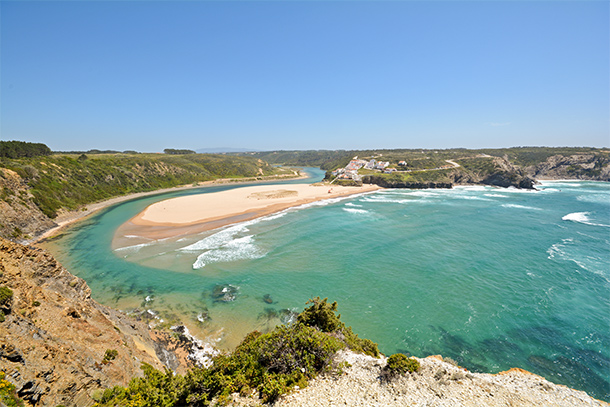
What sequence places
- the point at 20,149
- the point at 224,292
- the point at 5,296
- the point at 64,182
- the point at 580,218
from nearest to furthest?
1. the point at 5,296
2. the point at 224,292
3. the point at 580,218
4. the point at 64,182
5. the point at 20,149

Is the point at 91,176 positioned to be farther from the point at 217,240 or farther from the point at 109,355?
the point at 109,355

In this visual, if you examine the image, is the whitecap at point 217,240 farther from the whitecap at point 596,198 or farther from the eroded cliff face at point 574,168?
the eroded cliff face at point 574,168

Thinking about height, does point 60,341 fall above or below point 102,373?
above

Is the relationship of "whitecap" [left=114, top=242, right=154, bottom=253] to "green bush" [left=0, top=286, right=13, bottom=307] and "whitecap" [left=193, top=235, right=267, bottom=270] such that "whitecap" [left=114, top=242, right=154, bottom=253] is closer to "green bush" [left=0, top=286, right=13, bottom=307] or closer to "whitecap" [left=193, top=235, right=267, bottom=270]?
"whitecap" [left=193, top=235, right=267, bottom=270]

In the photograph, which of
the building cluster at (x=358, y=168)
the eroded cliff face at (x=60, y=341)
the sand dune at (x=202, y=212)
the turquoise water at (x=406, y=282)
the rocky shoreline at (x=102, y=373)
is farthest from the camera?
the building cluster at (x=358, y=168)

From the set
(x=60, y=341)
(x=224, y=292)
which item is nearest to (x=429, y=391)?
(x=60, y=341)

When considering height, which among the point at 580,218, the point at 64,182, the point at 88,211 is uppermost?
the point at 64,182

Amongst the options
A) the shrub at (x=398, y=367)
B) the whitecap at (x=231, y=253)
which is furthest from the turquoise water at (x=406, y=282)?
the shrub at (x=398, y=367)
